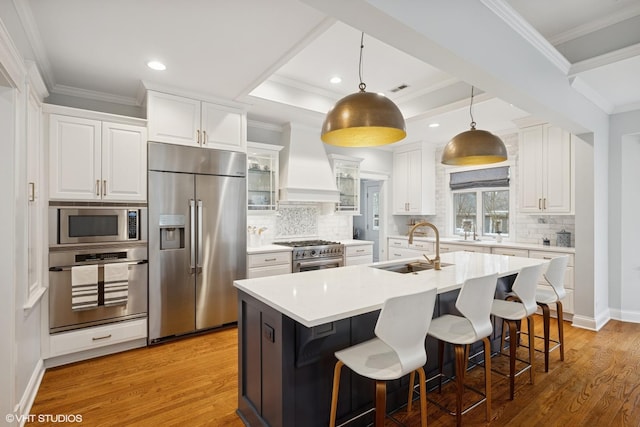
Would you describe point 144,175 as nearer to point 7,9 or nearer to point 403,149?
point 7,9

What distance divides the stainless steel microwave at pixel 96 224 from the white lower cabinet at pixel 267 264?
1228 mm

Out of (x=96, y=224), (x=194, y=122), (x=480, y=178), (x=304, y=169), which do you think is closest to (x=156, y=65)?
(x=194, y=122)

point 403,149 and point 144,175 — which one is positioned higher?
point 403,149

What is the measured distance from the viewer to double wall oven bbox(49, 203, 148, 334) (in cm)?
285

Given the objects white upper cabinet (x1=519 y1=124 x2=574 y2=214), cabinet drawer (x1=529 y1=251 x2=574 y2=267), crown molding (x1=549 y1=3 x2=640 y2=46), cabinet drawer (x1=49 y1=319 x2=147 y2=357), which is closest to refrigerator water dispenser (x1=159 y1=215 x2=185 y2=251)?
cabinet drawer (x1=49 y1=319 x2=147 y2=357)

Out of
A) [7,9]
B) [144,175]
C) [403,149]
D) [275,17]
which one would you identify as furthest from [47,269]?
[403,149]

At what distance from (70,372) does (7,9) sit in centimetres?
275

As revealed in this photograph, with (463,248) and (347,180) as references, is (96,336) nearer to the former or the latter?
(347,180)

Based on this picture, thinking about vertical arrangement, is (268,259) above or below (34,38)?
below

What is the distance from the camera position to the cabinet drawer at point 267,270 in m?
3.90

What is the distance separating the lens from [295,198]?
14.9 feet

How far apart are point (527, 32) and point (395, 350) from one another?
243 centimetres

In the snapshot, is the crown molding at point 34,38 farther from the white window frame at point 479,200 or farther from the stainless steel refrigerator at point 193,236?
the white window frame at point 479,200

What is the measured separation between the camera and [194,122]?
350cm
